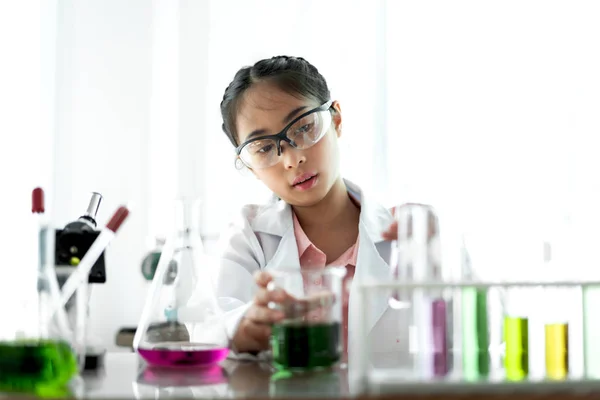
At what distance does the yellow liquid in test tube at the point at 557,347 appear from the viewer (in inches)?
40.5

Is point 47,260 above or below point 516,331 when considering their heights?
above

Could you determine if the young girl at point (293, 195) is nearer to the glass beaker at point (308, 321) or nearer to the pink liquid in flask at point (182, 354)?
the pink liquid in flask at point (182, 354)

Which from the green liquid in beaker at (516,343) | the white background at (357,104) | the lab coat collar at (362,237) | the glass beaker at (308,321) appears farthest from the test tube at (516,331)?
the white background at (357,104)

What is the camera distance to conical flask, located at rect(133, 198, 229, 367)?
3.89 ft

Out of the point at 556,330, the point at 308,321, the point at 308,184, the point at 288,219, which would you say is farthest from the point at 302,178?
the point at 556,330

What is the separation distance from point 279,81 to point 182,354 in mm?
866

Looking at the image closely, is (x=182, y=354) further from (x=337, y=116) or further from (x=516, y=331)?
(x=337, y=116)

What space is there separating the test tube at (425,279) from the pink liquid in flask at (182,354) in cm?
34

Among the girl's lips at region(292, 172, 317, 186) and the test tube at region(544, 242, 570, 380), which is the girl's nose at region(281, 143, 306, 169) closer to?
the girl's lips at region(292, 172, 317, 186)

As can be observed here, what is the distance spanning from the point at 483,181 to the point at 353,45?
0.95 m


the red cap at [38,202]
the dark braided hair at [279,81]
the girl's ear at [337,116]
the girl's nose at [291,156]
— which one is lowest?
the red cap at [38,202]

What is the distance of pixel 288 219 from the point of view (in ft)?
6.24

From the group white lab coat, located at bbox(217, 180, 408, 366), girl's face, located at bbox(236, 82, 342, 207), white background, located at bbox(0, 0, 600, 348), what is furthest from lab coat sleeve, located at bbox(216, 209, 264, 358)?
white background, located at bbox(0, 0, 600, 348)

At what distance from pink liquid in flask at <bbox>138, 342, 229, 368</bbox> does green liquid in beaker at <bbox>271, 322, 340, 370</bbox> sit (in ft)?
0.48
